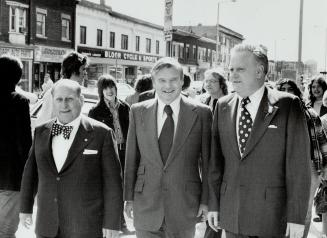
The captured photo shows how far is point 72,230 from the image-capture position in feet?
12.5

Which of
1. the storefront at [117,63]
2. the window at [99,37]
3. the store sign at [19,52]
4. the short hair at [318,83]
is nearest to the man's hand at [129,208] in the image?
the short hair at [318,83]

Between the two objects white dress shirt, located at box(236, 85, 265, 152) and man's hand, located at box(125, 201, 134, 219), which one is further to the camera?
man's hand, located at box(125, 201, 134, 219)

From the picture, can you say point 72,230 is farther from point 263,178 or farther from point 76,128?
point 263,178

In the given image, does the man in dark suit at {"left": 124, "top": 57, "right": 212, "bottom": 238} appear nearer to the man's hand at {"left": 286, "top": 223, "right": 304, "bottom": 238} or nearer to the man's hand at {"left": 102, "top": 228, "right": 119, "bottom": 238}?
the man's hand at {"left": 102, "top": 228, "right": 119, "bottom": 238}

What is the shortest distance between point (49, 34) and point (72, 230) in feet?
101

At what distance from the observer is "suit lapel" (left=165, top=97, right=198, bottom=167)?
396 centimetres

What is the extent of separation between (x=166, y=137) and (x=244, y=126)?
69cm

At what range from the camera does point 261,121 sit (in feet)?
11.9

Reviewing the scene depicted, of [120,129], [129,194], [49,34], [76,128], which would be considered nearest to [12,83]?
[76,128]

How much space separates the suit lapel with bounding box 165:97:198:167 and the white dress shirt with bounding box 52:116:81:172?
0.79m

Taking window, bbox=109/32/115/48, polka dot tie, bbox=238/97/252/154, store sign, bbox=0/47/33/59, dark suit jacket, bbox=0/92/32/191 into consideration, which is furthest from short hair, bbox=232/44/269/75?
window, bbox=109/32/115/48

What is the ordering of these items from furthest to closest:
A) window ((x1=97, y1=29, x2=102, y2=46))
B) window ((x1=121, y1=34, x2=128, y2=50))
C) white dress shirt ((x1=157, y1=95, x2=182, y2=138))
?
window ((x1=121, y1=34, x2=128, y2=50)) < window ((x1=97, y1=29, x2=102, y2=46)) < white dress shirt ((x1=157, y1=95, x2=182, y2=138))

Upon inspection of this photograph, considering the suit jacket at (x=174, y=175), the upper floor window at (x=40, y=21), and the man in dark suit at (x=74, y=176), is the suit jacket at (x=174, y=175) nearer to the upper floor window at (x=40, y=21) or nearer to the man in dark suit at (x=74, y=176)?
the man in dark suit at (x=74, y=176)

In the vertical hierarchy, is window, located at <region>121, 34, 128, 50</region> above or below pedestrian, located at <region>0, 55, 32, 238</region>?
above
